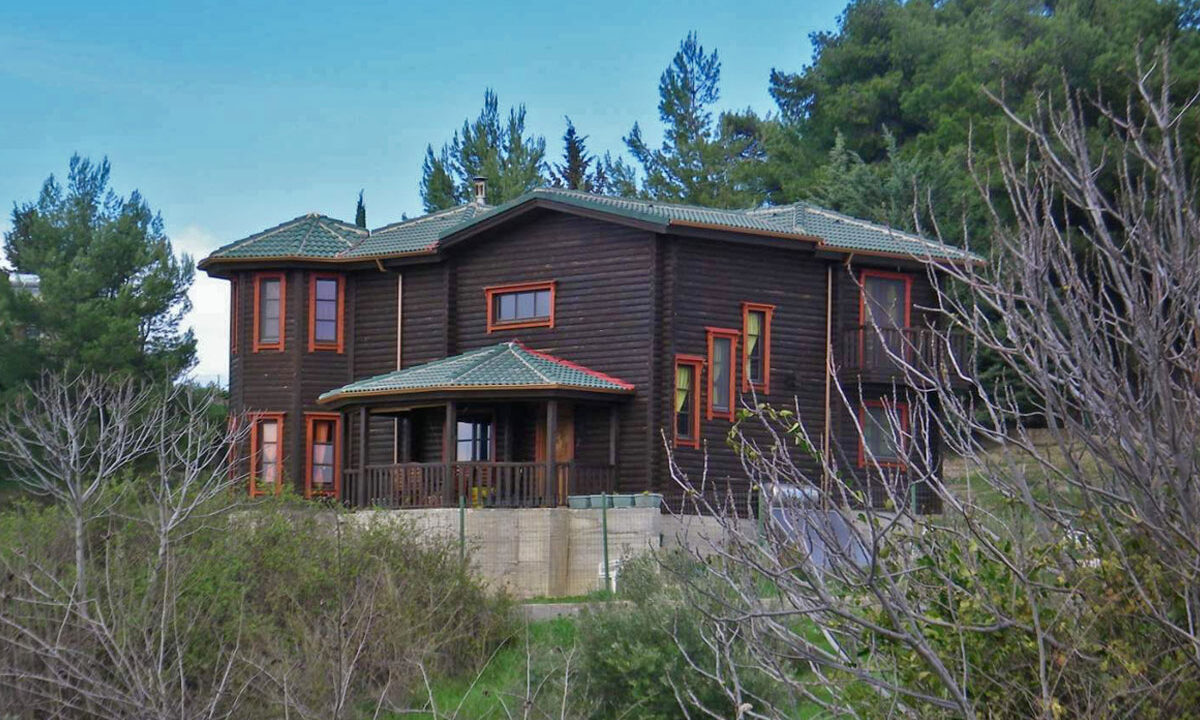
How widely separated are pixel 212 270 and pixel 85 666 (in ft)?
57.1

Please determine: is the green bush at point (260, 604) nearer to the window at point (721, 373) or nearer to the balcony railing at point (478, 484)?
the balcony railing at point (478, 484)

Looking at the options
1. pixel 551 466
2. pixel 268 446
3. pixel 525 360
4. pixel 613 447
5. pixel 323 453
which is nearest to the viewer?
pixel 551 466

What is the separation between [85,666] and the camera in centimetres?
1750

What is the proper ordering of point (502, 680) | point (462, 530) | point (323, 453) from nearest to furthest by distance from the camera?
point (502, 680) → point (462, 530) → point (323, 453)

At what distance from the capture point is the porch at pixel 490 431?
27719mm

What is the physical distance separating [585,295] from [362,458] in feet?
16.0

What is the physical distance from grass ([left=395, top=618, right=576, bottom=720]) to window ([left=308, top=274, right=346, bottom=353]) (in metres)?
11.6

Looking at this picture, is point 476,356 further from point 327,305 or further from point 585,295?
point 327,305

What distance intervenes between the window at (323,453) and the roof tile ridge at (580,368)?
497 cm

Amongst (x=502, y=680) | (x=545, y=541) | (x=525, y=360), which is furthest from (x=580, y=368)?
(x=502, y=680)

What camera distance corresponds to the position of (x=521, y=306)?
30.9 m

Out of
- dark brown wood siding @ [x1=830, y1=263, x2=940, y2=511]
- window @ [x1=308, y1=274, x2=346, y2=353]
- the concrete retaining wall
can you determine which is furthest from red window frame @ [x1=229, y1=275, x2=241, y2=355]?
dark brown wood siding @ [x1=830, y1=263, x2=940, y2=511]

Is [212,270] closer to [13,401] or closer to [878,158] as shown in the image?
[13,401]

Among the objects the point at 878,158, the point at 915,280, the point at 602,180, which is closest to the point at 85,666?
the point at 915,280
